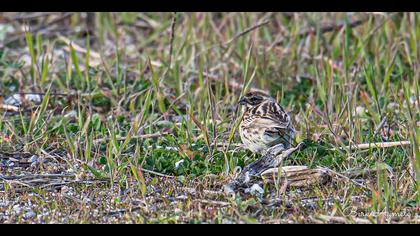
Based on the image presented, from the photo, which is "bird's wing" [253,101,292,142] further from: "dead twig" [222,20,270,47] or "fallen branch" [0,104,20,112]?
"fallen branch" [0,104,20,112]

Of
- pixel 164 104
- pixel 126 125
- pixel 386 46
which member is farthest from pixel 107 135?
pixel 386 46

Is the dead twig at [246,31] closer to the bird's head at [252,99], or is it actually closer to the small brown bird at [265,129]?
the bird's head at [252,99]

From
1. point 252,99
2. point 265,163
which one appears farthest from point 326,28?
point 265,163

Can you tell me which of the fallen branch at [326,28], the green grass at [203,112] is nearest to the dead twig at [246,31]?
the green grass at [203,112]

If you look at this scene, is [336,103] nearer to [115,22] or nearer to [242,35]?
[242,35]

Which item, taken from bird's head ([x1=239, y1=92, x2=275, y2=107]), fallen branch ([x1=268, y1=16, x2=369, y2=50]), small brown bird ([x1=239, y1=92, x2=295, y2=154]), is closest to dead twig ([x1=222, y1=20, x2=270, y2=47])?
fallen branch ([x1=268, y1=16, x2=369, y2=50])

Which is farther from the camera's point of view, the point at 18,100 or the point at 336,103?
the point at 18,100
